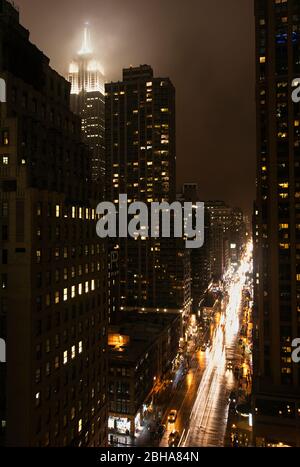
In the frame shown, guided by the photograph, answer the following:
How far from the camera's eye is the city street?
69812 millimetres

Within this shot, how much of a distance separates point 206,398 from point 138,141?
98689 millimetres

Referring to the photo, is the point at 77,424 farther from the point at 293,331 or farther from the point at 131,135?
the point at 131,135

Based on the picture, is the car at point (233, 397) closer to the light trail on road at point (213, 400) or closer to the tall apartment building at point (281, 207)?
the light trail on road at point (213, 400)

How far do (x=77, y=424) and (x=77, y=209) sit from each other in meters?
23.3

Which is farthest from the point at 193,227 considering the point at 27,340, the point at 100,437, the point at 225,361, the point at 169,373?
the point at 27,340

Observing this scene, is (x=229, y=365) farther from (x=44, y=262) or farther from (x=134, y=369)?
(x=44, y=262)

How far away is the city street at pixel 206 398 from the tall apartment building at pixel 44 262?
25925 millimetres

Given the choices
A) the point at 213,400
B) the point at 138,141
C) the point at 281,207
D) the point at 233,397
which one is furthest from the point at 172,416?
the point at 138,141

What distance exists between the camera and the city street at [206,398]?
69.8m

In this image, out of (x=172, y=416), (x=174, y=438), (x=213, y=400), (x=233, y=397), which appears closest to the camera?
(x=174, y=438)

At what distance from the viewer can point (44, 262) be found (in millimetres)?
37438

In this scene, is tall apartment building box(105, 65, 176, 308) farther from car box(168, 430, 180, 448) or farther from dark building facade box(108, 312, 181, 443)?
car box(168, 430, 180, 448)

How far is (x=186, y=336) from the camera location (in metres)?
142

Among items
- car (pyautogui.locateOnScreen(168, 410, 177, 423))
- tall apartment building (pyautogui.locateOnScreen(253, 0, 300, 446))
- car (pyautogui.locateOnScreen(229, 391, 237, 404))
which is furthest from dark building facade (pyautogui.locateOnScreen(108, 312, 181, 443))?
tall apartment building (pyautogui.locateOnScreen(253, 0, 300, 446))
